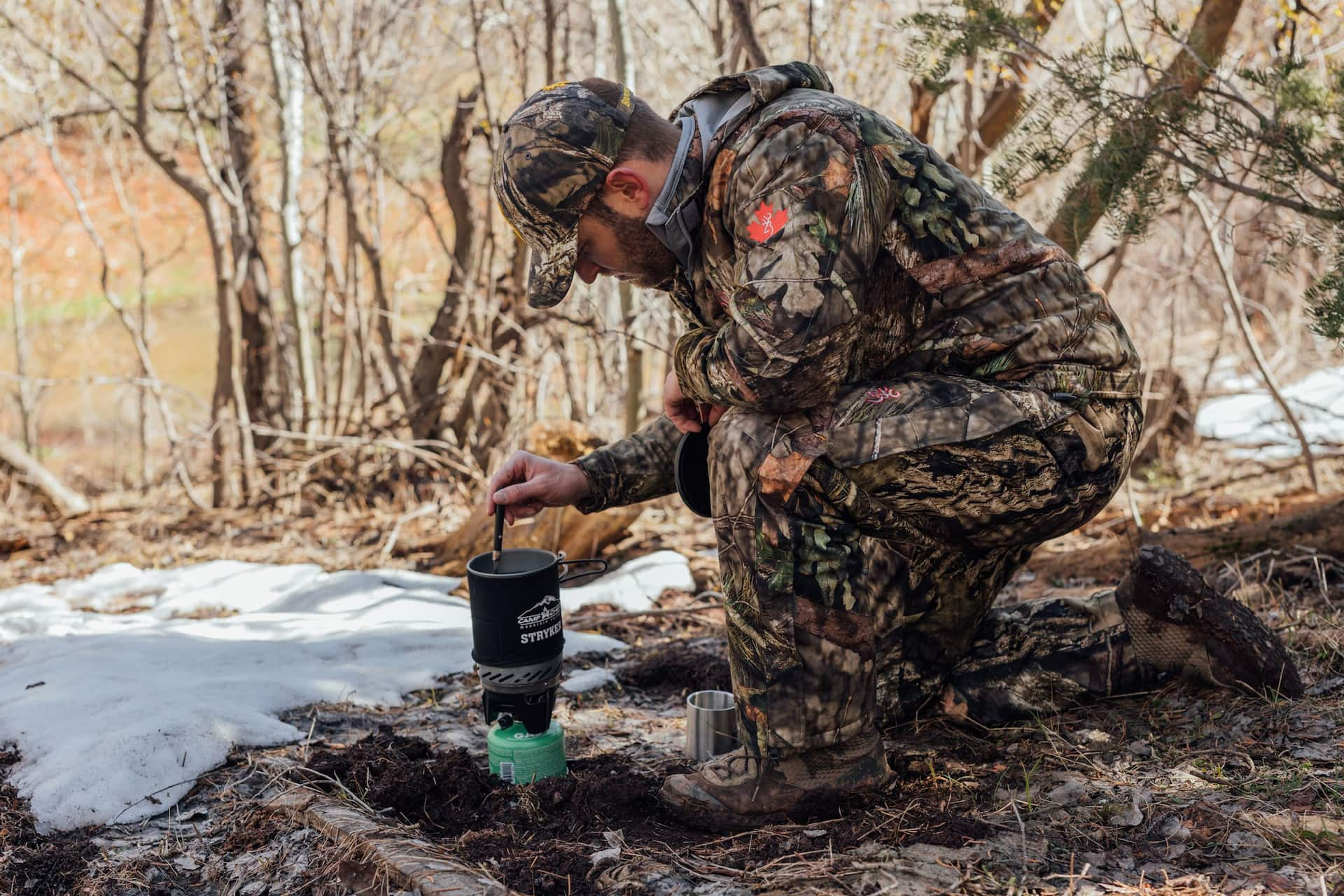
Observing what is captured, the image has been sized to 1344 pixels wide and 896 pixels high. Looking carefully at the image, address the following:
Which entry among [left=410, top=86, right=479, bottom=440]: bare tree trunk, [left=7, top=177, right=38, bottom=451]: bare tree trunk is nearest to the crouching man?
[left=410, top=86, right=479, bottom=440]: bare tree trunk

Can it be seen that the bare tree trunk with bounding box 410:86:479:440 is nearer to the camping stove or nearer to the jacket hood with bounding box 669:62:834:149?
the camping stove

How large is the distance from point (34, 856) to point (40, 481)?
6.18 m

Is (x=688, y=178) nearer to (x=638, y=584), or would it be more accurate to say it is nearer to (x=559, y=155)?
(x=559, y=155)

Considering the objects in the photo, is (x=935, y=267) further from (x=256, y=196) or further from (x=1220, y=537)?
Result: (x=256, y=196)

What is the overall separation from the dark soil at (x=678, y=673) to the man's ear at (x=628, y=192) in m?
1.52

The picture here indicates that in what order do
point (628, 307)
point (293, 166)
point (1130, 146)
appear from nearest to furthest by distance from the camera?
point (1130, 146) → point (628, 307) → point (293, 166)

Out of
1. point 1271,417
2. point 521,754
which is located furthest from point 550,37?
point 1271,417

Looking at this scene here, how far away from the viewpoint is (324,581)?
5016 millimetres

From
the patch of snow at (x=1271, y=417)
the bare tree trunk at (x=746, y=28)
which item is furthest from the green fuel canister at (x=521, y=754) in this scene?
the patch of snow at (x=1271, y=417)

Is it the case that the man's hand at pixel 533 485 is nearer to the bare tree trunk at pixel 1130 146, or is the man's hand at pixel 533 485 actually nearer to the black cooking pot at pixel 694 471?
the black cooking pot at pixel 694 471

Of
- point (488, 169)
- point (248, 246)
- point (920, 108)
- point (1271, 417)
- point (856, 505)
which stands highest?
point (488, 169)

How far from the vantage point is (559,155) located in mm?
2307

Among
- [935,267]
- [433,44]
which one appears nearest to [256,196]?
[433,44]

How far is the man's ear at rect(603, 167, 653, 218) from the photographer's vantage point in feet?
7.68
